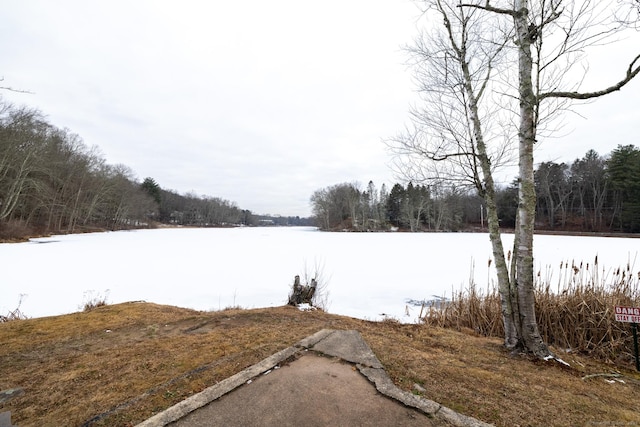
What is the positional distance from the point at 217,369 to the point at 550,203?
5042 cm

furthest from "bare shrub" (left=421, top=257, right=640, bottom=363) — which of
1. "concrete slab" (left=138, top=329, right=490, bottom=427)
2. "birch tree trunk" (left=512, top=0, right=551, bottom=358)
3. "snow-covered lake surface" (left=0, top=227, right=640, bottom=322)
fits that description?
"concrete slab" (left=138, top=329, right=490, bottom=427)

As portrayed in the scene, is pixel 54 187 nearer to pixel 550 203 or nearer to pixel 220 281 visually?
pixel 220 281

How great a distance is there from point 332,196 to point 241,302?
58.8m

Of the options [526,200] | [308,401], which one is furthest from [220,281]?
[526,200]

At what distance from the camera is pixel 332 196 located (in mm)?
65312

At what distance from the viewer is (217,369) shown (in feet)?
8.11

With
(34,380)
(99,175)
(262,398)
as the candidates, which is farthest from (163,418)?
(99,175)

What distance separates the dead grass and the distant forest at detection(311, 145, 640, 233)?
13809mm

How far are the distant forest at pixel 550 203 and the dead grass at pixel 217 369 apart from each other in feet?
45.3

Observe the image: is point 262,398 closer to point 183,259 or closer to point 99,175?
point 183,259

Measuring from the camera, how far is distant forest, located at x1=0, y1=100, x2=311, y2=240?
70.4 feet

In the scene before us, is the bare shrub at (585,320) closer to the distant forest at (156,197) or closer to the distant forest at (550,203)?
the distant forest at (156,197)

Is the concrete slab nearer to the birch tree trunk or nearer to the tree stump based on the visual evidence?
the birch tree trunk

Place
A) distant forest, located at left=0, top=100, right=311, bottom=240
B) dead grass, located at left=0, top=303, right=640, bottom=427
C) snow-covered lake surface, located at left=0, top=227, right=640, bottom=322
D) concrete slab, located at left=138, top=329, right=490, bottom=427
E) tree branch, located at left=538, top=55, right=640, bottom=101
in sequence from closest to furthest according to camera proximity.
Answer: concrete slab, located at left=138, top=329, right=490, bottom=427 → dead grass, located at left=0, top=303, right=640, bottom=427 → tree branch, located at left=538, top=55, right=640, bottom=101 → snow-covered lake surface, located at left=0, top=227, right=640, bottom=322 → distant forest, located at left=0, top=100, right=311, bottom=240
